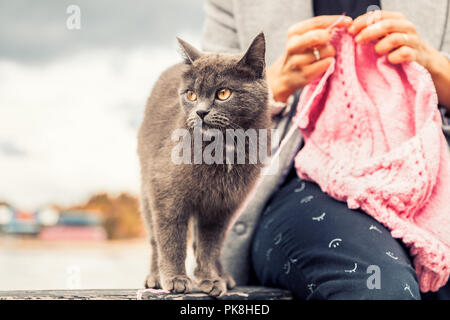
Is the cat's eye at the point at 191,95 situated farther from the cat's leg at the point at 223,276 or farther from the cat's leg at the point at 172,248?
the cat's leg at the point at 223,276

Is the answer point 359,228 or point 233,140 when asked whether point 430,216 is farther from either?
point 233,140

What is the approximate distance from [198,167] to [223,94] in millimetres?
156

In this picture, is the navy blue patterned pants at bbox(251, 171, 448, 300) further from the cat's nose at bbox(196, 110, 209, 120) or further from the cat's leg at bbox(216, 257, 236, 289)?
the cat's nose at bbox(196, 110, 209, 120)

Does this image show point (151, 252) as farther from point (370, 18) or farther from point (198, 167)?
point (370, 18)

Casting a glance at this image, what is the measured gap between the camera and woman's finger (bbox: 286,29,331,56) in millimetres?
824

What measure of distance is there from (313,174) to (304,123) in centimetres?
12

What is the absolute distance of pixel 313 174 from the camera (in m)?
0.97

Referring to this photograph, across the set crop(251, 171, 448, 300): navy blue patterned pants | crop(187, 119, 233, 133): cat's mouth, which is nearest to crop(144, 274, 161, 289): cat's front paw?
crop(251, 171, 448, 300): navy blue patterned pants

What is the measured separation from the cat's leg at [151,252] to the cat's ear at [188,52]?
347 mm

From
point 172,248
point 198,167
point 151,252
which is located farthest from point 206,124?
point 151,252

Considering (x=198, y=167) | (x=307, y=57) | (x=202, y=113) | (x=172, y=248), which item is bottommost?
(x=172, y=248)

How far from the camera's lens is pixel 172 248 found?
841 mm

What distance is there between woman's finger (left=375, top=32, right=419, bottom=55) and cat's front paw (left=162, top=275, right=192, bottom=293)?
0.61 meters

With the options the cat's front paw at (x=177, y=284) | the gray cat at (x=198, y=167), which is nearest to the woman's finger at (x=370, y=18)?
the gray cat at (x=198, y=167)
